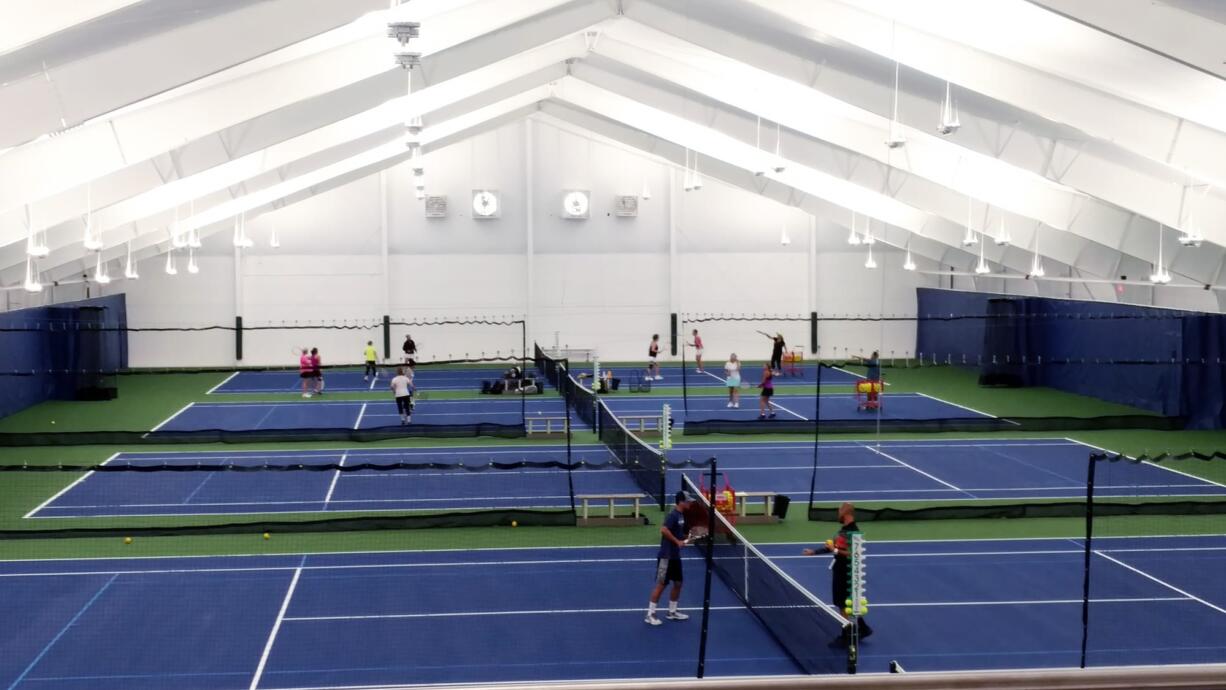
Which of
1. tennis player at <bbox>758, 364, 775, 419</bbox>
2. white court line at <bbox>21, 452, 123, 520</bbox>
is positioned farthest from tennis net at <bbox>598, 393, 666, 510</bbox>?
white court line at <bbox>21, 452, 123, 520</bbox>

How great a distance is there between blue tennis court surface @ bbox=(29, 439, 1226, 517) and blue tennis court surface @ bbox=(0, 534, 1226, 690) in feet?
11.3

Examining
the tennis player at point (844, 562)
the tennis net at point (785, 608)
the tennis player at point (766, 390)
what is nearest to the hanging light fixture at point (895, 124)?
the tennis net at point (785, 608)

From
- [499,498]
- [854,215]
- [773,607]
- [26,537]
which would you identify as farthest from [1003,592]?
[854,215]

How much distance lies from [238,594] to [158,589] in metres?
1.11

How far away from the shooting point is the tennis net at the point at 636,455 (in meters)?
19.7

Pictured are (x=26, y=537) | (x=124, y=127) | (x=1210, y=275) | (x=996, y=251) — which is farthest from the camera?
(x=996, y=251)

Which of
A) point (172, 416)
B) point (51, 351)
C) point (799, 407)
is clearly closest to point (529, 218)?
point (799, 407)

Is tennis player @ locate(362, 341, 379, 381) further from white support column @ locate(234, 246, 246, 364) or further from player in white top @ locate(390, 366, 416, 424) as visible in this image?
player in white top @ locate(390, 366, 416, 424)

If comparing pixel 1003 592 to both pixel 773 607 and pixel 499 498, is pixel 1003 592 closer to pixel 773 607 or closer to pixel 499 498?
pixel 773 607

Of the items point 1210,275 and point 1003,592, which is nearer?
point 1003,592

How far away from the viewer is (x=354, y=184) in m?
42.6

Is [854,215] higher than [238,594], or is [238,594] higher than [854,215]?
[854,215]

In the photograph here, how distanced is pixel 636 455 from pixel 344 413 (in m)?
12.5

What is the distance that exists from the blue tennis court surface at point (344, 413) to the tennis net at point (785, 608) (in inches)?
583
